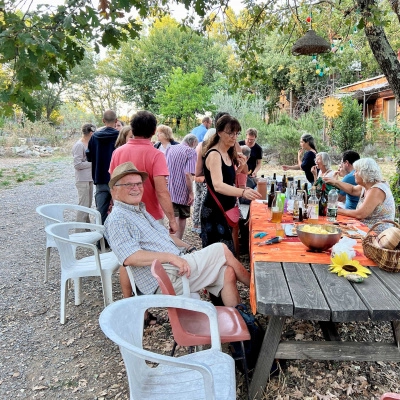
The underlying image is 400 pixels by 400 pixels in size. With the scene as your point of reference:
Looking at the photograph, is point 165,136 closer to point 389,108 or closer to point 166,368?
point 166,368

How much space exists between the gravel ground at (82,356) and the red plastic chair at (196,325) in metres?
0.47

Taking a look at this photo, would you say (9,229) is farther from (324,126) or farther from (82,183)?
(324,126)

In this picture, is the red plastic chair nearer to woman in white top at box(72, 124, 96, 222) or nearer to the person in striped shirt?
the person in striped shirt

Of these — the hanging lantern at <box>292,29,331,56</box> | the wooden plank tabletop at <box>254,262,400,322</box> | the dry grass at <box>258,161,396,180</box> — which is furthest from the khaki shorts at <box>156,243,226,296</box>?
the dry grass at <box>258,161,396,180</box>

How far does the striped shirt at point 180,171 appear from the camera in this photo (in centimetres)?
462

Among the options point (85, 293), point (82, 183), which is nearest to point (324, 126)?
point (82, 183)

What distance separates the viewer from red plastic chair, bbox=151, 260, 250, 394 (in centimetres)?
183

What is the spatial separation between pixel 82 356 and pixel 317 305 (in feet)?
5.86

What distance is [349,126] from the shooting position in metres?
13.2

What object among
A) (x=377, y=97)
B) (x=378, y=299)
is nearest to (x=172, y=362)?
(x=378, y=299)

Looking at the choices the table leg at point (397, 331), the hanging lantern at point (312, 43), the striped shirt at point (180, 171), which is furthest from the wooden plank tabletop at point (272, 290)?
the hanging lantern at point (312, 43)

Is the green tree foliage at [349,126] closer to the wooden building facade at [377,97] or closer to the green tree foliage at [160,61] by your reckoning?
the wooden building facade at [377,97]

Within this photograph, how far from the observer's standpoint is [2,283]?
3.85m

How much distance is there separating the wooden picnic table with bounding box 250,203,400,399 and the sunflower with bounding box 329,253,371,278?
37 millimetres
